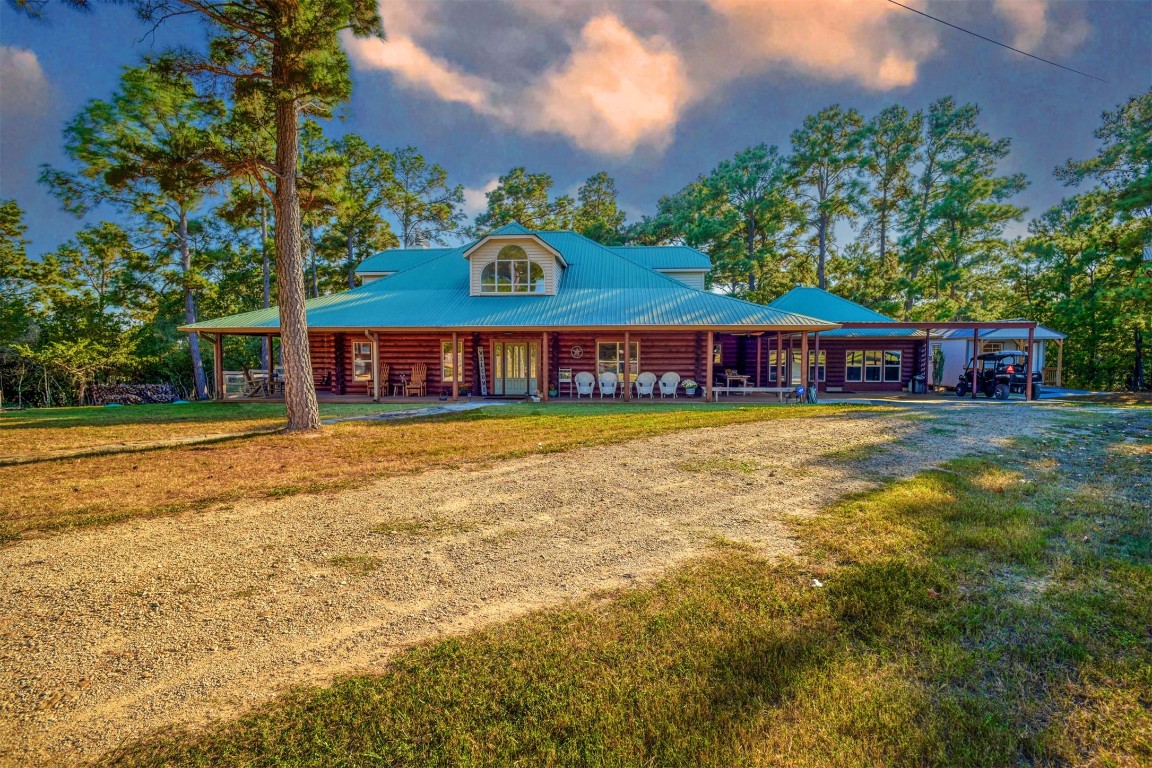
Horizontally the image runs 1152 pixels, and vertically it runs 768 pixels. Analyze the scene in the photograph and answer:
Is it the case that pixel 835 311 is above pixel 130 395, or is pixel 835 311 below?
above

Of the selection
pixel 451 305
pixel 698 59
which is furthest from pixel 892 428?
pixel 451 305

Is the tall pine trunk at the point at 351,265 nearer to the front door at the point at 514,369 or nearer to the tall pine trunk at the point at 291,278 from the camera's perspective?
the front door at the point at 514,369

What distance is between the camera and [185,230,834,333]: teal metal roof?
15.2 metres

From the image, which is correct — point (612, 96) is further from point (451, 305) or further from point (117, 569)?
point (117, 569)

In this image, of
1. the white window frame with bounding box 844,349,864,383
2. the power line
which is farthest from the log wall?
the power line

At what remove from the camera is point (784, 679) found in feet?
7.12

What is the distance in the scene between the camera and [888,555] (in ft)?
11.3

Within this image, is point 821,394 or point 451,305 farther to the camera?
point 821,394

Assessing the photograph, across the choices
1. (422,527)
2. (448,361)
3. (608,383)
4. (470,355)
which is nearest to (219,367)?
(448,361)

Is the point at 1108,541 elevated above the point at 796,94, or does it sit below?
below

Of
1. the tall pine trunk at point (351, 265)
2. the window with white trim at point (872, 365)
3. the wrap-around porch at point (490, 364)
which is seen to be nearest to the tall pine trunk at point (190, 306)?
the wrap-around porch at point (490, 364)

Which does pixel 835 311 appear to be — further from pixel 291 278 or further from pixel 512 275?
pixel 291 278

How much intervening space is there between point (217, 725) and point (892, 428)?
1009cm

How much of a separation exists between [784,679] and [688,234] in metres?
29.2
